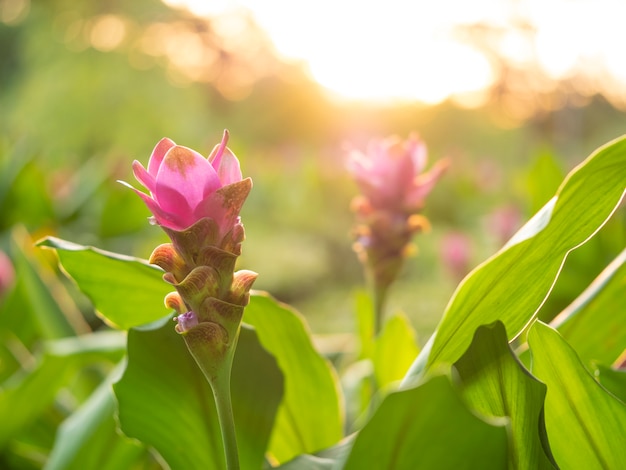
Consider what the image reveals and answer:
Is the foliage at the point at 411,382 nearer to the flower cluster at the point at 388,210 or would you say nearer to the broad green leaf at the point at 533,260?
the broad green leaf at the point at 533,260

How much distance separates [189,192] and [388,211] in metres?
0.66

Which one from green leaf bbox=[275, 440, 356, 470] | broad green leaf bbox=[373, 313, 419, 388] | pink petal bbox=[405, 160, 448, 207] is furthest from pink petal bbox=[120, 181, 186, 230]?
pink petal bbox=[405, 160, 448, 207]

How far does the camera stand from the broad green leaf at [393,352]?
0.98 metres

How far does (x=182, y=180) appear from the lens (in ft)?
1.55

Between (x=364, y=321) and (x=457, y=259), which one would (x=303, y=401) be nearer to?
(x=364, y=321)

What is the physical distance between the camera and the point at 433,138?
1814cm

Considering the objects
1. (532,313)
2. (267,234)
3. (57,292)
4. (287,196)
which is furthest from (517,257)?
(287,196)

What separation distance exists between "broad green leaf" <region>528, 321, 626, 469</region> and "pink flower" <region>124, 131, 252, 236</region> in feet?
0.81

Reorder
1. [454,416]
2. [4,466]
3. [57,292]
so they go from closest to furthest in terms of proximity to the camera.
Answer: [454,416] → [4,466] → [57,292]

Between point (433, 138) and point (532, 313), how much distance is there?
18058 mm

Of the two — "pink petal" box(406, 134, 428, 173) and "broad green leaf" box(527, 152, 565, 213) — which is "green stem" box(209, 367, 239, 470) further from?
"broad green leaf" box(527, 152, 565, 213)

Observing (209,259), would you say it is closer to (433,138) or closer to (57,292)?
(57,292)

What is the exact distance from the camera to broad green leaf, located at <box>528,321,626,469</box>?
0.52 metres

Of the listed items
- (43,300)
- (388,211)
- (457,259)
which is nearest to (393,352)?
(388,211)
